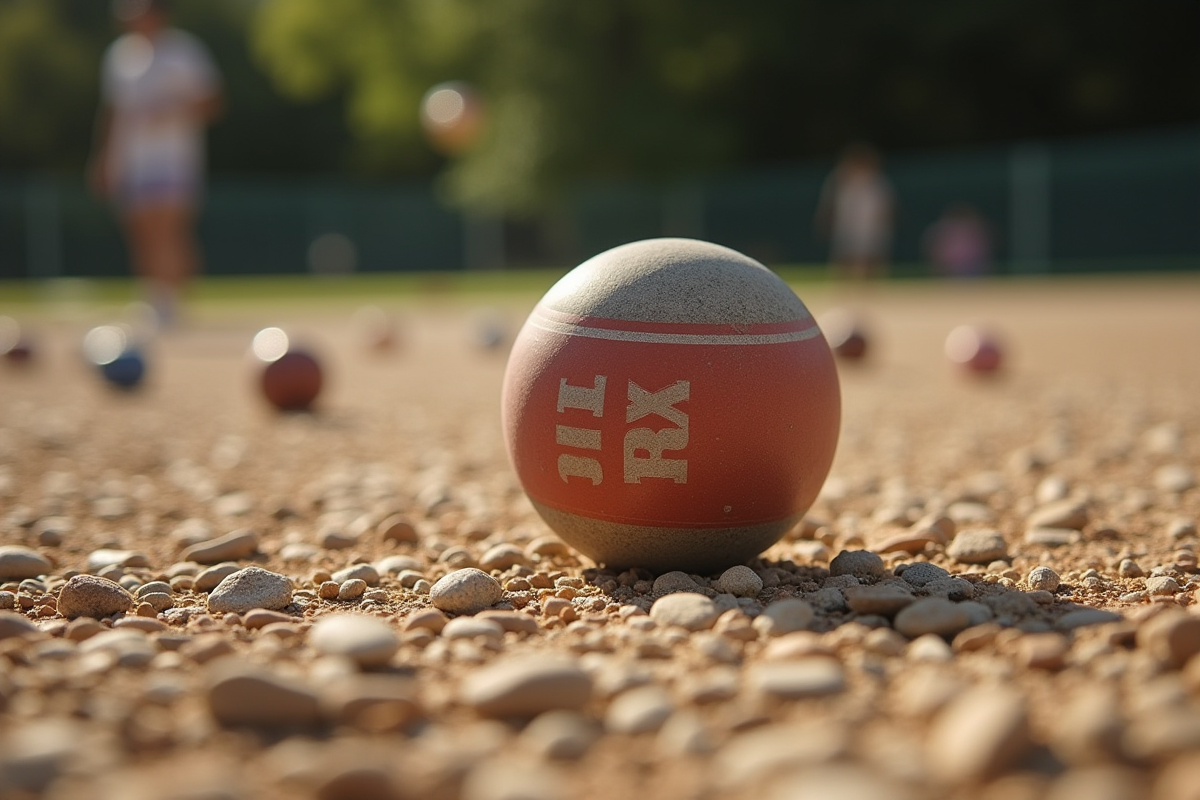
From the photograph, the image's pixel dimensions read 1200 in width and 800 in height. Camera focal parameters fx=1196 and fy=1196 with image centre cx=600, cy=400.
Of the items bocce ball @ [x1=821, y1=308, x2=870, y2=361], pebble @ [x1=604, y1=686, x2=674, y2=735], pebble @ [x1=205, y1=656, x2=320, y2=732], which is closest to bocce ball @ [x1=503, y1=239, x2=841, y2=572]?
pebble @ [x1=604, y1=686, x2=674, y2=735]

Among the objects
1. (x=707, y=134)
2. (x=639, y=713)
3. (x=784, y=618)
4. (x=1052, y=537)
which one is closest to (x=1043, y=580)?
(x=1052, y=537)

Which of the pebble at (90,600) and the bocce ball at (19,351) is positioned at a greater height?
the bocce ball at (19,351)

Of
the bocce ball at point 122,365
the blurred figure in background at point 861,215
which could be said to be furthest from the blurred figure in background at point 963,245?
the bocce ball at point 122,365

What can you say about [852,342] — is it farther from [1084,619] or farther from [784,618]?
[784,618]

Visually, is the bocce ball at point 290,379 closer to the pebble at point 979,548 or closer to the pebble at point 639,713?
the pebble at point 979,548

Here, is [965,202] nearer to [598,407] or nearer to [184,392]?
[184,392]

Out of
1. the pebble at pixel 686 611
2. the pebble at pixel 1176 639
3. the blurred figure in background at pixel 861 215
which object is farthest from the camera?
the blurred figure in background at pixel 861 215
